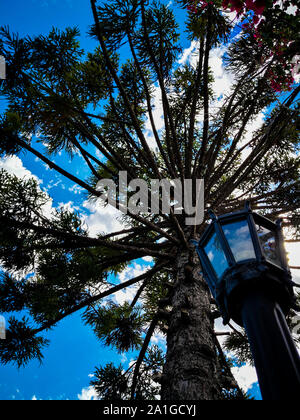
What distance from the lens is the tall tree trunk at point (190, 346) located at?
1795 millimetres

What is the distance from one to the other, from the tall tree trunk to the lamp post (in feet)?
3.18

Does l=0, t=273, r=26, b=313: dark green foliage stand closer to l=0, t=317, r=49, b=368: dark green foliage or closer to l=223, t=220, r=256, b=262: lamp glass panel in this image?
l=0, t=317, r=49, b=368: dark green foliage

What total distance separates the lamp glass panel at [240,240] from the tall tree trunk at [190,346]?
1.19m

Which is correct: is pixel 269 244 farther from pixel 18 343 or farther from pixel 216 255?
pixel 18 343

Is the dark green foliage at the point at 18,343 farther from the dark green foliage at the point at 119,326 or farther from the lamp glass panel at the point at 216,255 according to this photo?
the lamp glass panel at the point at 216,255

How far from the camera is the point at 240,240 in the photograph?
46.8 inches

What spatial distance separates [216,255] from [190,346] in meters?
1.24

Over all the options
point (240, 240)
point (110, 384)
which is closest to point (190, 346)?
point (240, 240)

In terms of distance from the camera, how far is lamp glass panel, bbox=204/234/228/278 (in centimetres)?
118

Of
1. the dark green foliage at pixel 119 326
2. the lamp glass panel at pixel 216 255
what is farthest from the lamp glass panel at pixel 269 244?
the dark green foliage at pixel 119 326
